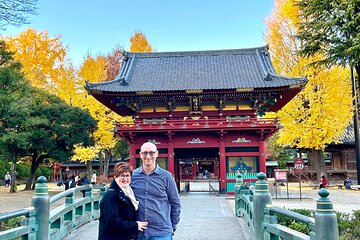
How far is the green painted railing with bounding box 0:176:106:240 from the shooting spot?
18.4 feet

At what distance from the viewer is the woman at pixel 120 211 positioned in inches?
155

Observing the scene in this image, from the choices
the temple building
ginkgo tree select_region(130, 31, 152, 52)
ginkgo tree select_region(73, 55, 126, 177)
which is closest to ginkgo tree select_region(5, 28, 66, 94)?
ginkgo tree select_region(73, 55, 126, 177)

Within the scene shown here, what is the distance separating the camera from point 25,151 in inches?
1024

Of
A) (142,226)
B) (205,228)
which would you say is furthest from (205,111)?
(142,226)

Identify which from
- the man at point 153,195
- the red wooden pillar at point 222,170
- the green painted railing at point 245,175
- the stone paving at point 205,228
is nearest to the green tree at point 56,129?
the red wooden pillar at point 222,170

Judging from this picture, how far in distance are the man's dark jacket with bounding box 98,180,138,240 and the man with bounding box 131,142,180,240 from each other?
292 mm

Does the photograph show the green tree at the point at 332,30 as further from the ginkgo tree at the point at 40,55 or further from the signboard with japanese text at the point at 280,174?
the ginkgo tree at the point at 40,55

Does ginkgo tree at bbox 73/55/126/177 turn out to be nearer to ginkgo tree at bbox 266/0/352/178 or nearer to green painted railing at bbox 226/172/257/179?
green painted railing at bbox 226/172/257/179

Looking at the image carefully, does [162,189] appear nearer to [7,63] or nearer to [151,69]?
[7,63]

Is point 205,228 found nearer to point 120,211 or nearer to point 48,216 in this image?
point 48,216

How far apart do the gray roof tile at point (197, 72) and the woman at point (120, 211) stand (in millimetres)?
17648

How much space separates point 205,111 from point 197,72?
4017 millimetres

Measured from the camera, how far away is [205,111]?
74.5ft

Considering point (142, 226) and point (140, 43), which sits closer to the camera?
point (142, 226)
